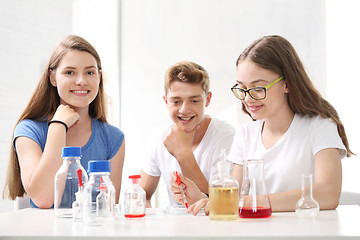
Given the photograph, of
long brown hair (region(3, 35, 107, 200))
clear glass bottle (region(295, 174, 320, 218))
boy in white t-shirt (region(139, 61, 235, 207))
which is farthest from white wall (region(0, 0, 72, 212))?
clear glass bottle (region(295, 174, 320, 218))

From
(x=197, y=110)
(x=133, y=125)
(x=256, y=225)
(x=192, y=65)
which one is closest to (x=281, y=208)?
(x=256, y=225)

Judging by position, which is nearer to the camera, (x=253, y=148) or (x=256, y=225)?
(x=256, y=225)

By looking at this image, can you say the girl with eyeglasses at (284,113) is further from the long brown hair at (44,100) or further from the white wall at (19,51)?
the white wall at (19,51)

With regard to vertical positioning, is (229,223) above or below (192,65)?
below

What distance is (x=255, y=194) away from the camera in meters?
1.04

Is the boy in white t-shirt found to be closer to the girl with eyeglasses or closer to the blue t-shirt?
the blue t-shirt

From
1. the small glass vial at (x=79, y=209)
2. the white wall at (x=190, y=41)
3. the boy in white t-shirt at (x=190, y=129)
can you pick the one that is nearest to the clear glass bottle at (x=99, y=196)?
the small glass vial at (x=79, y=209)

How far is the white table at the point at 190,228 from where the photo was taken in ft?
2.69

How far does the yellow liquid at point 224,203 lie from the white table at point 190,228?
0.07 feet

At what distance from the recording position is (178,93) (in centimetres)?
194

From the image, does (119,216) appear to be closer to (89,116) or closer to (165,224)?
(165,224)

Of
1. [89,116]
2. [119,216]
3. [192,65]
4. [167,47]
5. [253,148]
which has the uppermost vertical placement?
[167,47]

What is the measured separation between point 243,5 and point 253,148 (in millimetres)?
2433

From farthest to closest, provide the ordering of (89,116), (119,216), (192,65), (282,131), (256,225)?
1. (192,65)
2. (89,116)
3. (282,131)
4. (119,216)
5. (256,225)
